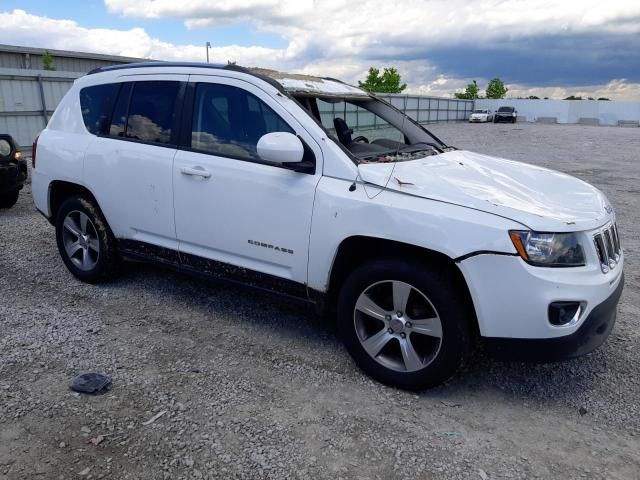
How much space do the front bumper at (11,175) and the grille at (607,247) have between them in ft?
22.9

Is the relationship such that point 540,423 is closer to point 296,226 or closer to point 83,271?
point 296,226

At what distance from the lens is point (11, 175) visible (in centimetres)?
A: 696

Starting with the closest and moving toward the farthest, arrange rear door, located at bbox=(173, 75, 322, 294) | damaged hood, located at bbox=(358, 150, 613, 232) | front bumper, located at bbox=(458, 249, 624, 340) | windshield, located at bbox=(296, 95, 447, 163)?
front bumper, located at bbox=(458, 249, 624, 340) < damaged hood, located at bbox=(358, 150, 613, 232) < rear door, located at bbox=(173, 75, 322, 294) < windshield, located at bbox=(296, 95, 447, 163)

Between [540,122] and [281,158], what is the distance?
5532cm

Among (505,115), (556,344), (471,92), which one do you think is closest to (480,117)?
(505,115)

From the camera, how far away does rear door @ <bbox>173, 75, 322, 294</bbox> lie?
129 inches

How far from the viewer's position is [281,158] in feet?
10.2

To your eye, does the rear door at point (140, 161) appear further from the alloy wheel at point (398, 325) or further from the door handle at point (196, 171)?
the alloy wheel at point (398, 325)

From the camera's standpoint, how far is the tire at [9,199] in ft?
24.0

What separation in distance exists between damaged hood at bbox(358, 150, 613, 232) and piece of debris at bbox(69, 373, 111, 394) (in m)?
1.97

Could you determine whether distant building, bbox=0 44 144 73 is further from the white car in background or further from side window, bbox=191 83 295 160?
the white car in background

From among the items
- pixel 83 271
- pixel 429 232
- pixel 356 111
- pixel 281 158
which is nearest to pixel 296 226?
pixel 281 158

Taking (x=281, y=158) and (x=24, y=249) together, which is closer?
(x=281, y=158)

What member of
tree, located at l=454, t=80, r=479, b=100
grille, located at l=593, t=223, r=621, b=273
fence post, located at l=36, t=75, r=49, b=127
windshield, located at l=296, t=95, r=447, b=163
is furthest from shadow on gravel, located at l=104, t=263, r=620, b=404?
tree, located at l=454, t=80, r=479, b=100
